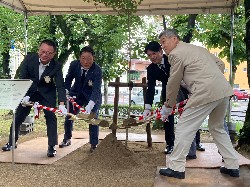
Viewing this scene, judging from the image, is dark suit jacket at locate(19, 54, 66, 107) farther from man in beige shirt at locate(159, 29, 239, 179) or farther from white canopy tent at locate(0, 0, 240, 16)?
man in beige shirt at locate(159, 29, 239, 179)

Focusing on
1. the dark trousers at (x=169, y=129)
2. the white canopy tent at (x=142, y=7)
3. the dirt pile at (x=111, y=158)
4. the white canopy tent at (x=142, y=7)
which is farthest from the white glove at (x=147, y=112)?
the white canopy tent at (x=142, y=7)

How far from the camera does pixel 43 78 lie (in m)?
5.20

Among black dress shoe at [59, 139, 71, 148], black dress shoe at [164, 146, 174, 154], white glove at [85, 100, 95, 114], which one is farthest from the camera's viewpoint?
black dress shoe at [59, 139, 71, 148]

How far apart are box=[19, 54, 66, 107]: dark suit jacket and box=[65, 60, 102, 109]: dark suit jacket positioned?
420 millimetres

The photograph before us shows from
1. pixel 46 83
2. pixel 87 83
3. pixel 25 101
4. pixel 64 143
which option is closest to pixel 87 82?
pixel 87 83

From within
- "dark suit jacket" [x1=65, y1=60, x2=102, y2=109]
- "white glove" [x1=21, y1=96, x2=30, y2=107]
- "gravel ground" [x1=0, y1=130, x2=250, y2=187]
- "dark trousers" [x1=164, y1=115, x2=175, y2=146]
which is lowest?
"gravel ground" [x1=0, y1=130, x2=250, y2=187]

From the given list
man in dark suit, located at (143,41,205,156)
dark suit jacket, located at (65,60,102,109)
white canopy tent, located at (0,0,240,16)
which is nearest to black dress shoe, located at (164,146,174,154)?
man in dark suit, located at (143,41,205,156)

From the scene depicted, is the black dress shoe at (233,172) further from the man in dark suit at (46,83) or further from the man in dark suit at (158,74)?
the man in dark suit at (46,83)

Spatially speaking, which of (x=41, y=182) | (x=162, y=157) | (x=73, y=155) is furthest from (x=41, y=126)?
(x=41, y=182)

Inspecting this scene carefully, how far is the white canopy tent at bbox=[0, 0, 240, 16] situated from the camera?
256 inches

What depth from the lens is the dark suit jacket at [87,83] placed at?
5.41 m

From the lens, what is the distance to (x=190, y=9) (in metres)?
6.79

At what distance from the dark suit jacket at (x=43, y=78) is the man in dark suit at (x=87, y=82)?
0.41 m

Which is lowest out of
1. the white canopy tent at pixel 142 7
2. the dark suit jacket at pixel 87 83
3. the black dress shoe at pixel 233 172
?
the black dress shoe at pixel 233 172
